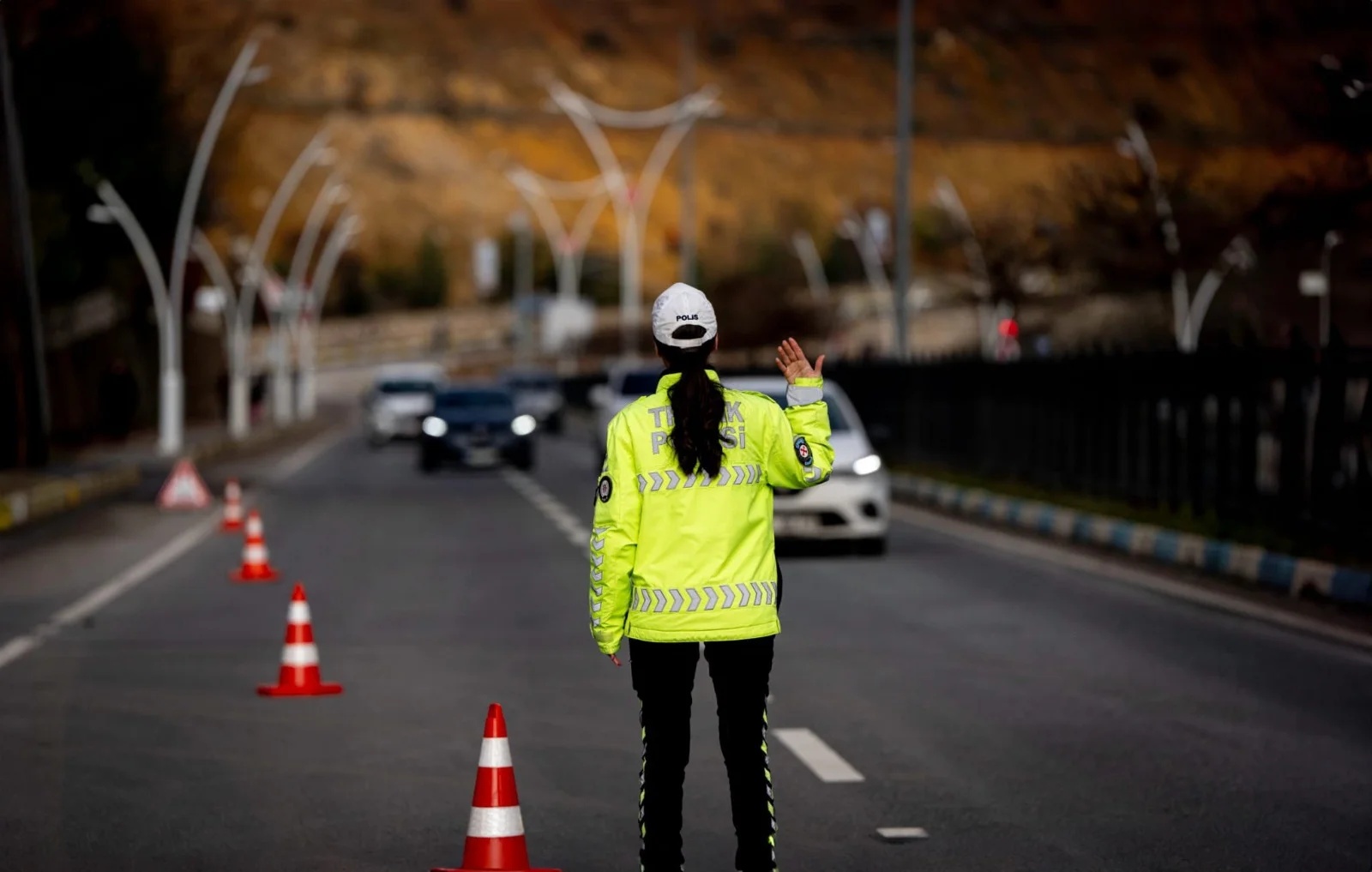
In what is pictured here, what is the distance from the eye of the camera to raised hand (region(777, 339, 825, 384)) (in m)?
6.44

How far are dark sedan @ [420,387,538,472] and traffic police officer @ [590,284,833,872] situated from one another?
34147 mm

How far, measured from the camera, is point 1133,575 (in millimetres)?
19812

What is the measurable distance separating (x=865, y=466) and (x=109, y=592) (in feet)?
22.1

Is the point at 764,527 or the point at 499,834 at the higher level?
the point at 764,527

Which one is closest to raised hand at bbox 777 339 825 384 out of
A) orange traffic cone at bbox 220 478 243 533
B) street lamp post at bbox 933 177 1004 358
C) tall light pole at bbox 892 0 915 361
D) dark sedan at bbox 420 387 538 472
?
orange traffic cone at bbox 220 478 243 533

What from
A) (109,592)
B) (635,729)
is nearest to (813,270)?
(109,592)

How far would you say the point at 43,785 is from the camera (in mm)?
9297

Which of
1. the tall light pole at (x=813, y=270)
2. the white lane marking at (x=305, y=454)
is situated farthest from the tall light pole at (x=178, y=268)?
the tall light pole at (x=813, y=270)

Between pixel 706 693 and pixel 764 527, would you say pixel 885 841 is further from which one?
pixel 706 693

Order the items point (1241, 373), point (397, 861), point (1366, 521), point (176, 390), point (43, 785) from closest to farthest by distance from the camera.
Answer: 1. point (397, 861)
2. point (43, 785)
3. point (1366, 521)
4. point (1241, 373)
5. point (176, 390)

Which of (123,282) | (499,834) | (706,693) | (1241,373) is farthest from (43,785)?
(123,282)

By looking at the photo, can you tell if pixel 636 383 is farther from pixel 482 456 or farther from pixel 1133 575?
pixel 1133 575

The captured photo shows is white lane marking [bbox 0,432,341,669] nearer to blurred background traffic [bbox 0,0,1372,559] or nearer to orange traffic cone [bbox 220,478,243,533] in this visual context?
orange traffic cone [bbox 220,478,243,533]

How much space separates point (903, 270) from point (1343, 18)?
395 inches
